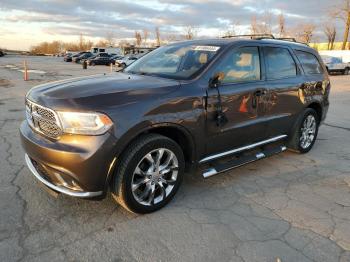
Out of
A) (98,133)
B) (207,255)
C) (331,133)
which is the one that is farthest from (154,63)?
(331,133)

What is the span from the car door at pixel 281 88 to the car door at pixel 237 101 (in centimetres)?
20

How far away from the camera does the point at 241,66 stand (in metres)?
4.26

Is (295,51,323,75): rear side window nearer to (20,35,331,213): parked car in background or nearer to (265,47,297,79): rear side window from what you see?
(265,47,297,79): rear side window

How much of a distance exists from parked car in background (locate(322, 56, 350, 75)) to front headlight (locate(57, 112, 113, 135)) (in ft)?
101

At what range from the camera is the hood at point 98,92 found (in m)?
3.07

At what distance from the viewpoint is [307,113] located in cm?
551

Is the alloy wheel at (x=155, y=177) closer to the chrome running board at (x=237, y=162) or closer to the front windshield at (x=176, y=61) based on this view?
the chrome running board at (x=237, y=162)

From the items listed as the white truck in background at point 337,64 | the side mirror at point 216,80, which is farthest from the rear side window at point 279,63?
the white truck in background at point 337,64

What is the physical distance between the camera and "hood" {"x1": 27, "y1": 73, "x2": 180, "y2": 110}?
3074mm

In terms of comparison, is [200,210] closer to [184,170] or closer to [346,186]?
[184,170]

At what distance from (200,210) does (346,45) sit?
178 feet

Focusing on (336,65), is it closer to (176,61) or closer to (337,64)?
(337,64)

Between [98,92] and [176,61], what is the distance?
139 centimetres

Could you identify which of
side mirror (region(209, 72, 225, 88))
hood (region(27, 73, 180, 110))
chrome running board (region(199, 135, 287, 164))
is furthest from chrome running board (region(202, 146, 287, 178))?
hood (region(27, 73, 180, 110))
